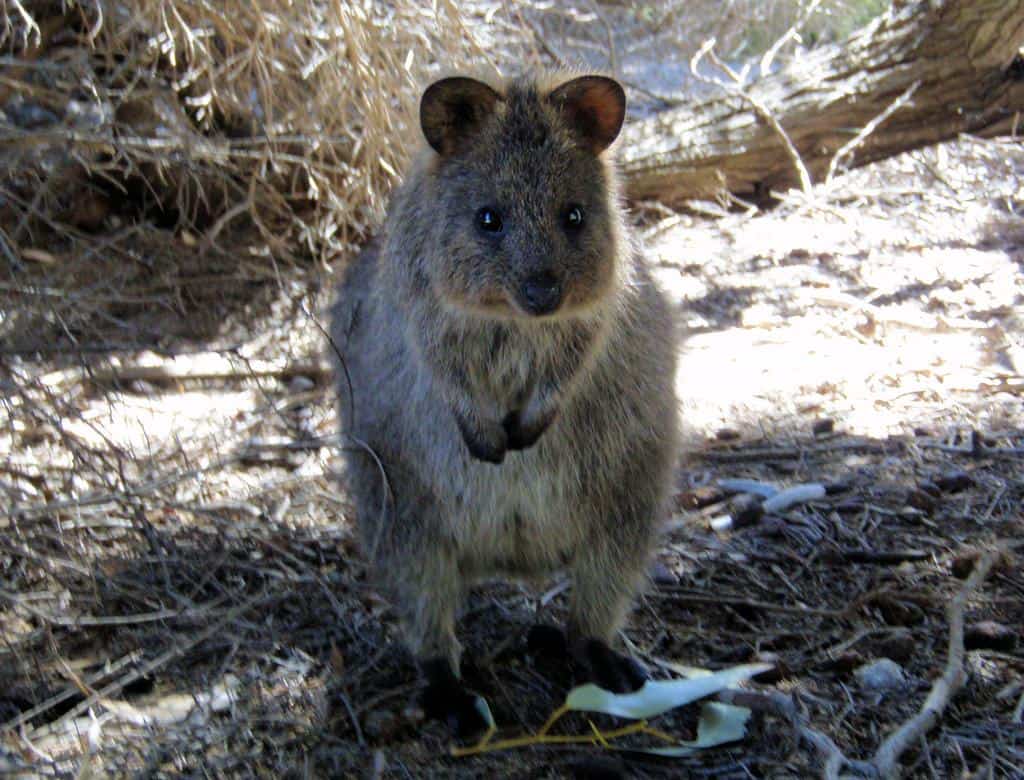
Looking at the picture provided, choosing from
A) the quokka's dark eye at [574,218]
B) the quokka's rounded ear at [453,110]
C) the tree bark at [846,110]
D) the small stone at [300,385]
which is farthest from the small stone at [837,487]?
the tree bark at [846,110]

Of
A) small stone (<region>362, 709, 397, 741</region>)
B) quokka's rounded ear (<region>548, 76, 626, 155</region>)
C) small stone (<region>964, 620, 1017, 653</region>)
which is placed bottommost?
small stone (<region>964, 620, 1017, 653</region>)

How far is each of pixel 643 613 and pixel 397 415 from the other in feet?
3.48

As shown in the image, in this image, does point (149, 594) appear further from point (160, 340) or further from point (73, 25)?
point (73, 25)

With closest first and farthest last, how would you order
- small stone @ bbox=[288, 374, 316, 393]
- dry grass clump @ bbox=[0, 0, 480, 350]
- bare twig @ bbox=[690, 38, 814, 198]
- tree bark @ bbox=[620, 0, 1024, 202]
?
dry grass clump @ bbox=[0, 0, 480, 350], small stone @ bbox=[288, 374, 316, 393], tree bark @ bbox=[620, 0, 1024, 202], bare twig @ bbox=[690, 38, 814, 198]

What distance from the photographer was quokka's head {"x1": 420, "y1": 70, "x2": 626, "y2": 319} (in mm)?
2805

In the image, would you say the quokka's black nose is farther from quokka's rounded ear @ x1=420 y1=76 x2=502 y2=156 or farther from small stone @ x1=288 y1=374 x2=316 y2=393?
small stone @ x1=288 y1=374 x2=316 y2=393

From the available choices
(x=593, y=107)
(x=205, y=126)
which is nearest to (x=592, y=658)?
(x=593, y=107)

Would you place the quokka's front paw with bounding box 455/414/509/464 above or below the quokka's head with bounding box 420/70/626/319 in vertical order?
below

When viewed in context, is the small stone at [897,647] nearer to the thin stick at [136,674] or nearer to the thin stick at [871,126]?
the thin stick at [136,674]

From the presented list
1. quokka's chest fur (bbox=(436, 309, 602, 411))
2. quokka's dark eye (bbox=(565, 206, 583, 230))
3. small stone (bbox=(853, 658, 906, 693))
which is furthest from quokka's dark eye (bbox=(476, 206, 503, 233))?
small stone (bbox=(853, 658, 906, 693))

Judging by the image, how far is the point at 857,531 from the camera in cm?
378

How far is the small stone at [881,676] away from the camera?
9.66 feet

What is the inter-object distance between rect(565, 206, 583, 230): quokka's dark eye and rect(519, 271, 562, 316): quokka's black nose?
214 mm

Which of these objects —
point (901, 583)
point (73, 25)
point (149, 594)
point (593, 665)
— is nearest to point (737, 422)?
point (901, 583)
